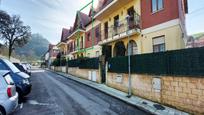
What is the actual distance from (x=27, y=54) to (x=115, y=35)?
99190mm

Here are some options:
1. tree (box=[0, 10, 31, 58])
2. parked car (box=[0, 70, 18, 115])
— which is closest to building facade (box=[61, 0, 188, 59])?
parked car (box=[0, 70, 18, 115])

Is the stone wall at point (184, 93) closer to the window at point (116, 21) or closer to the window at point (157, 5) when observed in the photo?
the window at point (157, 5)

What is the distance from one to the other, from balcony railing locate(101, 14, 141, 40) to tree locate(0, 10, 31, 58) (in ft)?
90.5

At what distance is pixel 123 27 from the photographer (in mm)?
15836

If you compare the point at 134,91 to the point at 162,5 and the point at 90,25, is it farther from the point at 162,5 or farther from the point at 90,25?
the point at 90,25

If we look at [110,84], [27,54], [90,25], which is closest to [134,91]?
[110,84]

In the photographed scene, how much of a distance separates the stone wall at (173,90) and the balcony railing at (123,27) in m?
5.55

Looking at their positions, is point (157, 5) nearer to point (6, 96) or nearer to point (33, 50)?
point (6, 96)

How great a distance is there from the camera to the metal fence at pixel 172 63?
20.1 ft

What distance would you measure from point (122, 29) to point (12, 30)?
32612mm

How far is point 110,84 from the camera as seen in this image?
497 inches

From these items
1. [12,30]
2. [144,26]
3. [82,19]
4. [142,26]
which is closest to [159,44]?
[144,26]

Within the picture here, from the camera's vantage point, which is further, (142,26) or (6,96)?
(142,26)

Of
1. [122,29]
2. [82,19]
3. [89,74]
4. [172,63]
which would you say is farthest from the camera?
[82,19]
